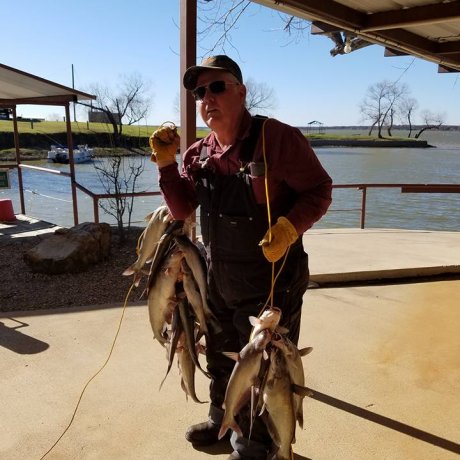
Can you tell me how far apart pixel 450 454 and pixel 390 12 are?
3.61 metres

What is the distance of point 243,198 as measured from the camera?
7.52 ft

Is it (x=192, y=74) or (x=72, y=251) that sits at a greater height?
(x=192, y=74)

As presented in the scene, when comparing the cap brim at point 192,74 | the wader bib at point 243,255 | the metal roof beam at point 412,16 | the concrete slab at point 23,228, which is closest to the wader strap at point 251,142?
the wader bib at point 243,255

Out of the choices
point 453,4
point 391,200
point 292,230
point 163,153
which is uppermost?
point 453,4

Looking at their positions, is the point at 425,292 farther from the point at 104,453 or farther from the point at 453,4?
the point at 104,453

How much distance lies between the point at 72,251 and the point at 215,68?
4989 millimetres

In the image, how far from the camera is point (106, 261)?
714cm

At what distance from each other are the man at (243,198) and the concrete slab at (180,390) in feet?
2.18

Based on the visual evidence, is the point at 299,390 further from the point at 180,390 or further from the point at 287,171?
the point at 180,390

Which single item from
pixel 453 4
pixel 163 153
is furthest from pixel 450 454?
pixel 453 4

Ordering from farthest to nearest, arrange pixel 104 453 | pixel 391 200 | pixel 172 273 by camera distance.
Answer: pixel 391 200
pixel 104 453
pixel 172 273

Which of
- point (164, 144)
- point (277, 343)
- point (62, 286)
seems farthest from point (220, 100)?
point (62, 286)

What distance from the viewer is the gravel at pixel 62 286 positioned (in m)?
5.60

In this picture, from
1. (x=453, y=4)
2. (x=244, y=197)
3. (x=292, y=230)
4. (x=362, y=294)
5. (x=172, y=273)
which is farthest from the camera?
(x=362, y=294)
